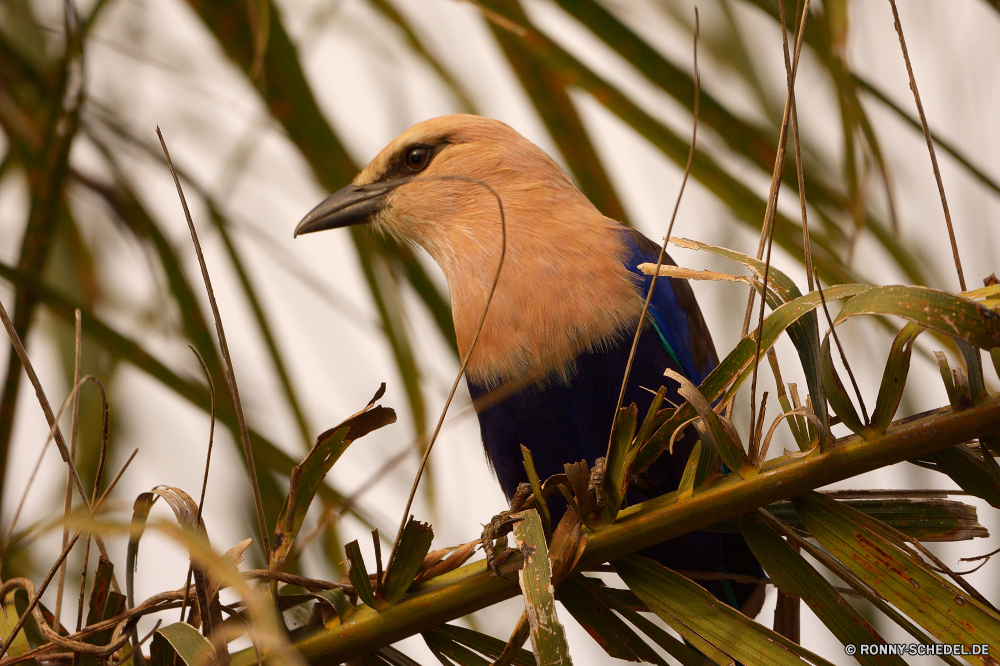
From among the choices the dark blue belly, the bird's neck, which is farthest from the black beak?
the dark blue belly

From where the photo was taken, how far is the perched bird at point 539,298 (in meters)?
1.58

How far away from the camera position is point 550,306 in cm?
158

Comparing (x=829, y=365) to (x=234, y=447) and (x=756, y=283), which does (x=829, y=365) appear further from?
(x=234, y=447)

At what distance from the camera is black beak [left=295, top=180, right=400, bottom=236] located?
6.61 ft

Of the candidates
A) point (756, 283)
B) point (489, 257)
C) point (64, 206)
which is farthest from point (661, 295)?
point (64, 206)

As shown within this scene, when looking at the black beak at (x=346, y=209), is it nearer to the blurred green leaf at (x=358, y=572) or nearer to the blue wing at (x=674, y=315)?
the blue wing at (x=674, y=315)

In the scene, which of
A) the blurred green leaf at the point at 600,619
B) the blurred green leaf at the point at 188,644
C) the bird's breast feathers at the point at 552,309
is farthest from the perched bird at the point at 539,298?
the blurred green leaf at the point at 188,644

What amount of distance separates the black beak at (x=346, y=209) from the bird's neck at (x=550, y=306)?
458 millimetres

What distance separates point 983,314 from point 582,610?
1.81 ft

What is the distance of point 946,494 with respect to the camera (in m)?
0.94

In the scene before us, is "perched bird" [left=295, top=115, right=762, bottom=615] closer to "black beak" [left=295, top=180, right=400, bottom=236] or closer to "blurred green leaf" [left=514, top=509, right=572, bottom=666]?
"black beak" [left=295, top=180, right=400, bottom=236]

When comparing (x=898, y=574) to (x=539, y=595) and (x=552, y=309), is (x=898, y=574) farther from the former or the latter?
(x=552, y=309)

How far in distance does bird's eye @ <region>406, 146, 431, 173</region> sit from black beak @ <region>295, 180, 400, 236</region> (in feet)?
0.24

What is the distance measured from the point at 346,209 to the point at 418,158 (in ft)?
0.76
